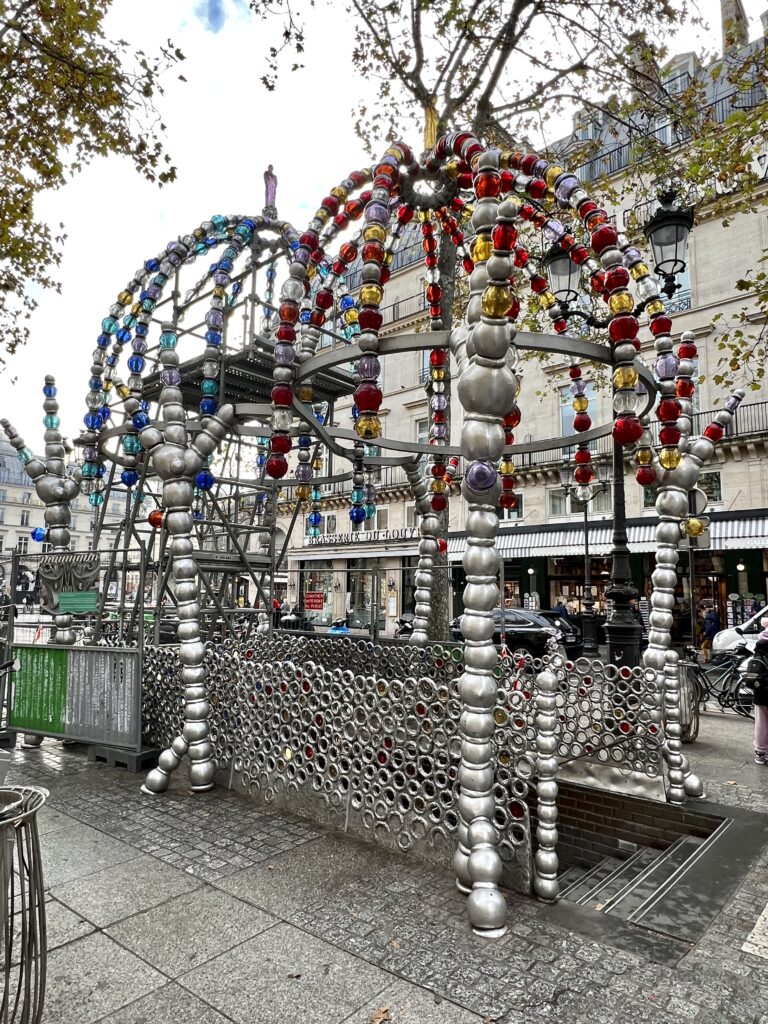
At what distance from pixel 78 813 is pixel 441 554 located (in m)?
5.67

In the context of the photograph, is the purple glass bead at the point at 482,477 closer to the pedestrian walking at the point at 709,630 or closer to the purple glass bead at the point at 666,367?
the purple glass bead at the point at 666,367

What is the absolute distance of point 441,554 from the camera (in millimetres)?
9414

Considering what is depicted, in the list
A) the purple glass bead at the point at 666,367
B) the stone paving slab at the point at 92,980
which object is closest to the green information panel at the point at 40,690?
the stone paving slab at the point at 92,980

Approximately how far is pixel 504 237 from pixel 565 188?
127 cm

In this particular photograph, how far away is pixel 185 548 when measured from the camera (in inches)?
241

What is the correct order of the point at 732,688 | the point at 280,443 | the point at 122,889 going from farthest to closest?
the point at 732,688 → the point at 280,443 → the point at 122,889

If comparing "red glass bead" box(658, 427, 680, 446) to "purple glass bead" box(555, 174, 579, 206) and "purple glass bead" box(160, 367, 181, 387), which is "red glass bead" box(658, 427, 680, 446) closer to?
"purple glass bead" box(555, 174, 579, 206)

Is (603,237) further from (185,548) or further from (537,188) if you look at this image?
(185,548)

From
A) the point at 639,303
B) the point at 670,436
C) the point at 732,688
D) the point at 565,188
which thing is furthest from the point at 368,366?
the point at 732,688

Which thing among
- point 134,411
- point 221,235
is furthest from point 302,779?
point 221,235

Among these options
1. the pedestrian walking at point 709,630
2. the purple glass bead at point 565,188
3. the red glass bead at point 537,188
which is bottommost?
the pedestrian walking at point 709,630

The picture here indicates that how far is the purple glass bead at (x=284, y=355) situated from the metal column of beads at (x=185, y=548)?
3.40ft

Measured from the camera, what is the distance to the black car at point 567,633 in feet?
59.0

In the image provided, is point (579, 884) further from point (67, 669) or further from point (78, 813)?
point (67, 669)
